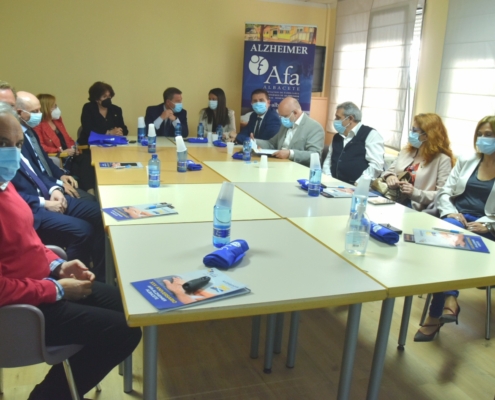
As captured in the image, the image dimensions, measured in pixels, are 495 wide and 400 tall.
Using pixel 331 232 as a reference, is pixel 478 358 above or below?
below

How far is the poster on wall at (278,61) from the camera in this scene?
6.04m

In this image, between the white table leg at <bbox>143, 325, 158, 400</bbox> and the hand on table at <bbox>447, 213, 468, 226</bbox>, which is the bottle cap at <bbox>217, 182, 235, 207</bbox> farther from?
the hand on table at <bbox>447, 213, 468, 226</bbox>

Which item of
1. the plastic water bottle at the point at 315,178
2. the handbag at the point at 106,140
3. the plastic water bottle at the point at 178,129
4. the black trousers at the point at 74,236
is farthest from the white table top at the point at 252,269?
the plastic water bottle at the point at 178,129

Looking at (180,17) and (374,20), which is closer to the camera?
(374,20)

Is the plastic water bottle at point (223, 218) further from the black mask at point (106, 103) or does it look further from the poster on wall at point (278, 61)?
the poster on wall at point (278, 61)

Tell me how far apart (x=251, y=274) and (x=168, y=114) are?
393cm

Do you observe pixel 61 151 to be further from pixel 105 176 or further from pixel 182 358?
pixel 182 358

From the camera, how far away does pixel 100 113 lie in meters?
5.04

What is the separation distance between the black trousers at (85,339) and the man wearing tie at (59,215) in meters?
1.15

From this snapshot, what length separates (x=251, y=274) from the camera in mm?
1455

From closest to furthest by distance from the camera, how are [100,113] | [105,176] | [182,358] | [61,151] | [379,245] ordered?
[379,245], [182,358], [105,176], [61,151], [100,113]

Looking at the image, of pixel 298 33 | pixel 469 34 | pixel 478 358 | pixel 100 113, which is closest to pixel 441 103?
pixel 469 34

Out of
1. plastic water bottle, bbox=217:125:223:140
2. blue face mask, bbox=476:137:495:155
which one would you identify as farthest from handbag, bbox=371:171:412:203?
plastic water bottle, bbox=217:125:223:140

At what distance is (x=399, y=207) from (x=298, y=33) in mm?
4322
